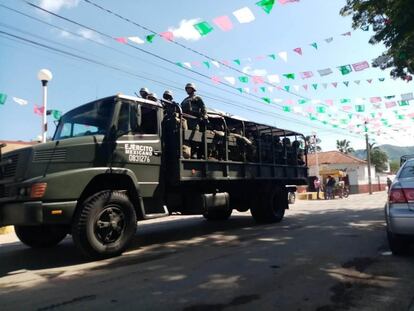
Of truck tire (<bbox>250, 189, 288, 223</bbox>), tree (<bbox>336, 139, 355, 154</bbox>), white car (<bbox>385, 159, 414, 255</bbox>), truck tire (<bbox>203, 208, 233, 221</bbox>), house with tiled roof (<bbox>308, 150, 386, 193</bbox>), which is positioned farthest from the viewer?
tree (<bbox>336, 139, 355, 154</bbox>)

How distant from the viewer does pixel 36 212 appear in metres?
6.48

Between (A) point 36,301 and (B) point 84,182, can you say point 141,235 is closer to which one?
(B) point 84,182

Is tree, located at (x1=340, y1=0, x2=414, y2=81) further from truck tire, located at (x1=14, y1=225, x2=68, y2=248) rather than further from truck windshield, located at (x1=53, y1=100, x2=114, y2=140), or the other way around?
truck tire, located at (x1=14, y1=225, x2=68, y2=248)

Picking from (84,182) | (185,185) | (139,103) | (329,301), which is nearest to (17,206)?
(84,182)

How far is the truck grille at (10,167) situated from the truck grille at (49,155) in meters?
0.43

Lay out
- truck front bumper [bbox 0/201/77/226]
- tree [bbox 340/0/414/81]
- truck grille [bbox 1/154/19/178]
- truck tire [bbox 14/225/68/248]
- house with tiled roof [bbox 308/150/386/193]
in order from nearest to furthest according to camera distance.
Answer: truck front bumper [bbox 0/201/77/226], truck grille [bbox 1/154/19/178], truck tire [bbox 14/225/68/248], tree [bbox 340/0/414/81], house with tiled roof [bbox 308/150/386/193]

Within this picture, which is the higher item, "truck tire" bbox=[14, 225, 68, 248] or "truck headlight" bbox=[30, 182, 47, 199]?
"truck headlight" bbox=[30, 182, 47, 199]

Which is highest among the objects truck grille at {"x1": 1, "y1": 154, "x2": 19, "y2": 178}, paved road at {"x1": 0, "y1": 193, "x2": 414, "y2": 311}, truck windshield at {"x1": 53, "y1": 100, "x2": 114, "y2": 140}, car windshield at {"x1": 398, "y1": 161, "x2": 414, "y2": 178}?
truck windshield at {"x1": 53, "y1": 100, "x2": 114, "y2": 140}

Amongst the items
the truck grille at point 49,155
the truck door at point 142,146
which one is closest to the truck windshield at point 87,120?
the truck door at point 142,146

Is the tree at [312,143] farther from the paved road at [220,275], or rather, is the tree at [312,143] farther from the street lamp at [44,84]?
the street lamp at [44,84]

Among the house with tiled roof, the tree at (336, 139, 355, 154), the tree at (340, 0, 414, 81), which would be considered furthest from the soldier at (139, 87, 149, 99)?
the tree at (336, 139, 355, 154)

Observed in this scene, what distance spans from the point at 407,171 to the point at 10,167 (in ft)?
22.1

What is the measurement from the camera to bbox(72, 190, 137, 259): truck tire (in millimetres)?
6836

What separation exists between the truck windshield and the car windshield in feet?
17.0
